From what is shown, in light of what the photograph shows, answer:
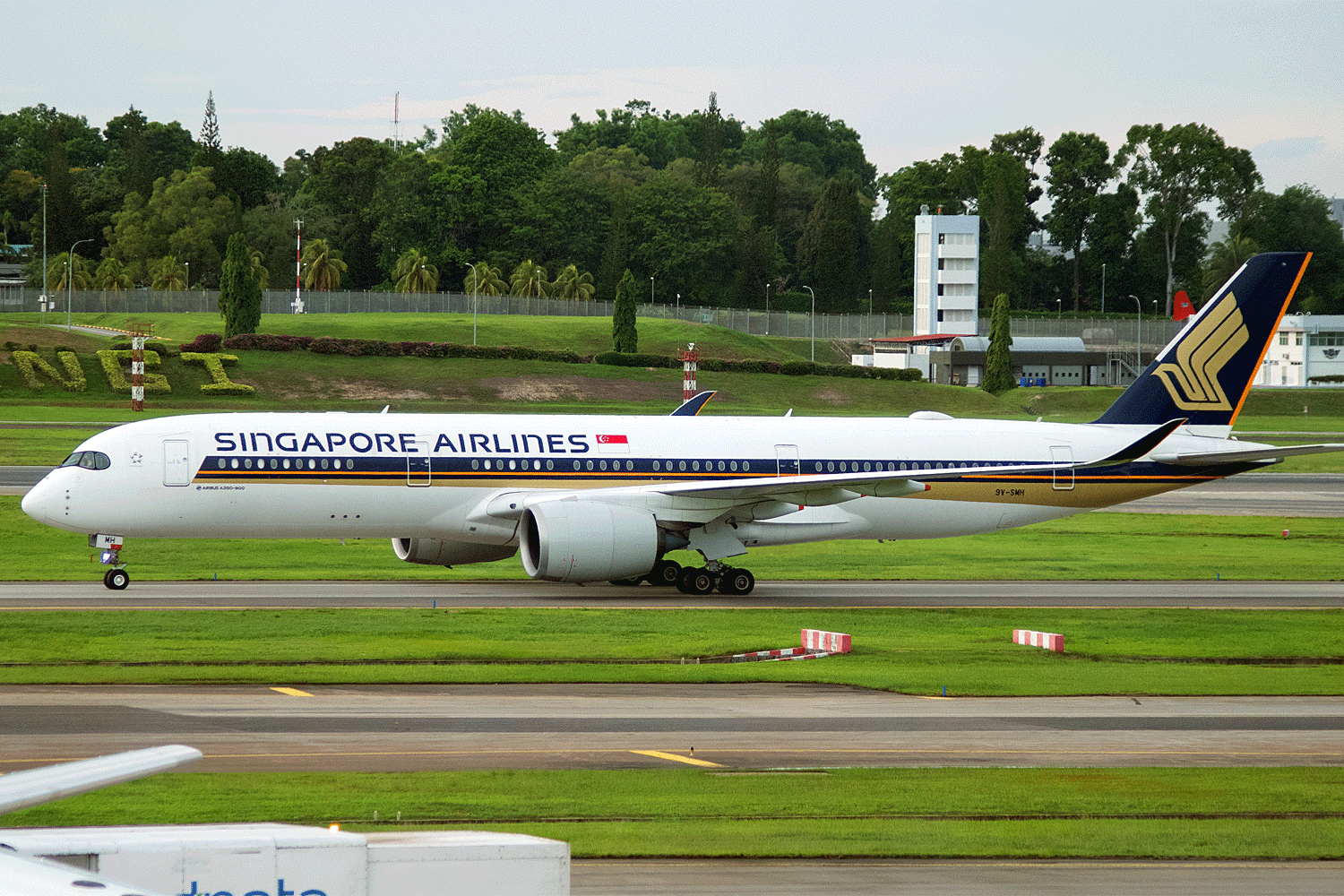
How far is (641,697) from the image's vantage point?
22281mm

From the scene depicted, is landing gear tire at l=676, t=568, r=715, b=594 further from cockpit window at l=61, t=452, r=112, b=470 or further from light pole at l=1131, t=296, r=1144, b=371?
light pole at l=1131, t=296, r=1144, b=371

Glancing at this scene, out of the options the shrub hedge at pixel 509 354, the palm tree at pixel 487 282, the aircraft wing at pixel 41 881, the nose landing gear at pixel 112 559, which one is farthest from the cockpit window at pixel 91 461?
the palm tree at pixel 487 282

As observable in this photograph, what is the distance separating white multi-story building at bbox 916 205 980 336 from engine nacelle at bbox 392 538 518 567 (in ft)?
469

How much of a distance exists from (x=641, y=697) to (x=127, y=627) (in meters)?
10.9

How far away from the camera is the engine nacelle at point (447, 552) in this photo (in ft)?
118

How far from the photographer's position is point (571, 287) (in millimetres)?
174750

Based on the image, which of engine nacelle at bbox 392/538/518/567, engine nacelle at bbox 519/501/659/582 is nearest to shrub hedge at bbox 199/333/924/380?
engine nacelle at bbox 392/538/518/567

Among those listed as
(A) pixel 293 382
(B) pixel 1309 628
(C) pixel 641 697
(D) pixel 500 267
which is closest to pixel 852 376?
(A) pixel 293 382

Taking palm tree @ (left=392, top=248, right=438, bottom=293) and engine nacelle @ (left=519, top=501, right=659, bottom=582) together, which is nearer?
engine nacelle @ (left=519, top=501, right=659, bottom=582)

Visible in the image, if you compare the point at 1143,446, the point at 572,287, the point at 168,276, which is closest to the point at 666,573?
the point at 1143,446

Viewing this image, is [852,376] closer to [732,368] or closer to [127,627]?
[732,368]

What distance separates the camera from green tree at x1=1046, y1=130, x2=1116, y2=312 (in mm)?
195625

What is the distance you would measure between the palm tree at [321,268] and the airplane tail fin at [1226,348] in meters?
138

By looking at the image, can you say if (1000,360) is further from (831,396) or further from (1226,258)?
(1226,258)
